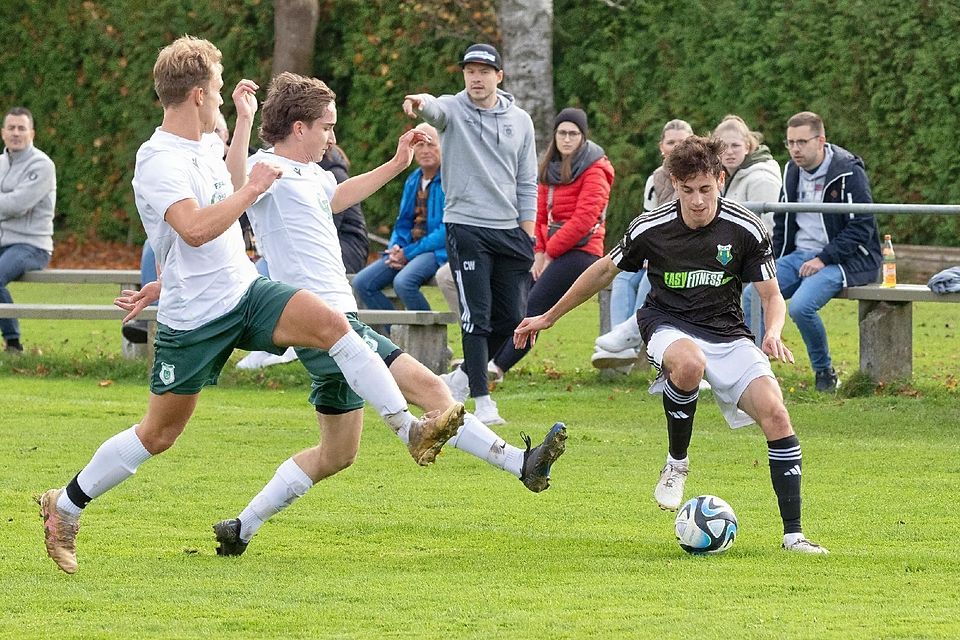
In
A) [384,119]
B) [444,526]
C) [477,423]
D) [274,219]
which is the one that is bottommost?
[444,526]

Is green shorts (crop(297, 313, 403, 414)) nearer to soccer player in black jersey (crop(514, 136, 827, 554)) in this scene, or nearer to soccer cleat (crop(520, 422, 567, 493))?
soccer cleat (crop(520, 422, 567, 493))

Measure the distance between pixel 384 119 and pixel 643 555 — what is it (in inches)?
617

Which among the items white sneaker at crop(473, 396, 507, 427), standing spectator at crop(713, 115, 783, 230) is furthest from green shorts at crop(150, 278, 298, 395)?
standing spectator at crop(713, 115, 783, 230)

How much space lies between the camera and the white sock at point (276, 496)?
21.7 feet

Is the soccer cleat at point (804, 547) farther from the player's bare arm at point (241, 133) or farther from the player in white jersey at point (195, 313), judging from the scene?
the player's bare arm at point (241, 133)

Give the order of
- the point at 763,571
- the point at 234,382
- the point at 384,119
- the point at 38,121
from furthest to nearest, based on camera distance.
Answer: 1. the point at 38,121
2. the point at 384,119
3. the point at 234,382
4. the point at 763,571

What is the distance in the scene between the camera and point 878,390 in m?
11.5

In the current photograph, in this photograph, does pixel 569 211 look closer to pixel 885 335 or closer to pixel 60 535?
pixel 885 335

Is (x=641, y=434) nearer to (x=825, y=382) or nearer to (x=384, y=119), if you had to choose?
(x=825, y=382)

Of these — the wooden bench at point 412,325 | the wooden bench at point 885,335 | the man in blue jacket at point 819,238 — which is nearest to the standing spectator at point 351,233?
the wooden bench at point 412,325

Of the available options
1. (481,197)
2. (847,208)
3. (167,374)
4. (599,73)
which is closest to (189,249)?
(167,374)

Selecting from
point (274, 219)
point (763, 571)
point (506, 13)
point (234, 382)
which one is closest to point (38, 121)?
point (506, 13)

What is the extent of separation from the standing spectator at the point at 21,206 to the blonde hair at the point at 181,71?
7994mm

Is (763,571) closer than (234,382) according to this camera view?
Yes
